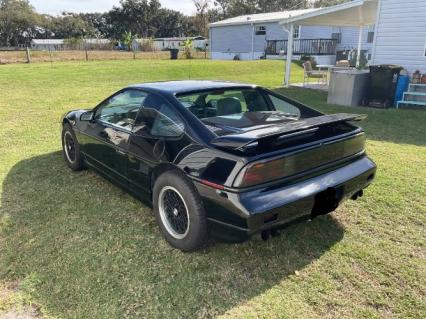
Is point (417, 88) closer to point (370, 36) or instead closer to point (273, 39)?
point (370, 36)

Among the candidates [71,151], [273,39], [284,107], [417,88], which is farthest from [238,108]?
[273,39]

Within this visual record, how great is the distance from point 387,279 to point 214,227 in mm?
1374

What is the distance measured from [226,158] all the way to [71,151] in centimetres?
315

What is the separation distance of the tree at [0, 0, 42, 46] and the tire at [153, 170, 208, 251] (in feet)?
205

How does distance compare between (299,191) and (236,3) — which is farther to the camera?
(236,3)

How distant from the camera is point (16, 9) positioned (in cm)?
5606

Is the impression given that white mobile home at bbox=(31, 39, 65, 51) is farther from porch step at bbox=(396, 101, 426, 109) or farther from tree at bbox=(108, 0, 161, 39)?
porch step at bbox=(396, 101, 426, 109)

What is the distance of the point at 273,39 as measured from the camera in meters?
27.6

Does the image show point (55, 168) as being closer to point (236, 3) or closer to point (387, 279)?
point (387, 279)

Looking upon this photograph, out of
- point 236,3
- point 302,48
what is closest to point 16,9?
point 236,3

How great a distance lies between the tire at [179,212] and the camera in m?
2.76

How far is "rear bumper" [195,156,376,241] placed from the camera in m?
2.46

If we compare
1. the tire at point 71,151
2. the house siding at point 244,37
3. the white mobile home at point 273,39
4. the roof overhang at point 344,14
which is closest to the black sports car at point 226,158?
the tire at point 71,151

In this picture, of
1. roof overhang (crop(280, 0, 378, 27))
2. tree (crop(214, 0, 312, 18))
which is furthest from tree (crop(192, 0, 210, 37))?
A: roof overhang (crop(280, 0, 378, 27))
